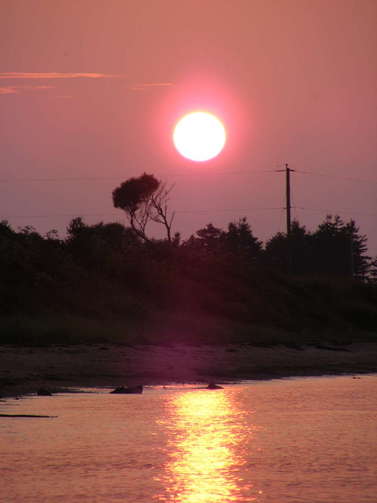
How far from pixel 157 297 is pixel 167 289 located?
1.08 meters

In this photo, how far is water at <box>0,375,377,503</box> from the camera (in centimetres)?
1254

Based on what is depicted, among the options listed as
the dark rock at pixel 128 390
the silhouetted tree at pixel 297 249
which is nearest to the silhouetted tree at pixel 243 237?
the silhouetted tree at pixel 297 249

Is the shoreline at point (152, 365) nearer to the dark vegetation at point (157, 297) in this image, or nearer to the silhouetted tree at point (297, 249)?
the dark vegetation at point (157, 297)

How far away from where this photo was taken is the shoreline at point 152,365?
24828 millimetres

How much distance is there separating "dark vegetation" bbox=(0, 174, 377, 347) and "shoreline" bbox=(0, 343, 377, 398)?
5.19 feet

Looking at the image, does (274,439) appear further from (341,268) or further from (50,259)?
(341,268)

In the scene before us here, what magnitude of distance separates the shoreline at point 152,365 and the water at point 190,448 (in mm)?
2414

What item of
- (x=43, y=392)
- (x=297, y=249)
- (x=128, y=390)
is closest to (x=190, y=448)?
(x=43, y=392)

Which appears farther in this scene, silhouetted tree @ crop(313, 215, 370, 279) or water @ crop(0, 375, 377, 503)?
silhouetted tree @ crop(313, 215, 370, 279)

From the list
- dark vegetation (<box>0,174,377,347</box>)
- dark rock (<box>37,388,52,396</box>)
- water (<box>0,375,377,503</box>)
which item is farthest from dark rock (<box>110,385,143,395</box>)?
dark vegetation (<box>0,174,377,347</box>)

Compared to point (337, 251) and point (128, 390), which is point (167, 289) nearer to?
point (128, 390)

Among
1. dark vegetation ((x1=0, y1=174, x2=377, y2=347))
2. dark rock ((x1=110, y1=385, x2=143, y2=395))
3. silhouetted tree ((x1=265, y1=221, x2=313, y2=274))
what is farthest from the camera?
silhouetted tree ((x1=265, y1=221, x2=313, y2=274))

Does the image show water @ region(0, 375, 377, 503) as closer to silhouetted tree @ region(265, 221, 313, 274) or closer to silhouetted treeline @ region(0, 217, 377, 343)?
silhouetted treeline @ region(0, 217, 377, 343)

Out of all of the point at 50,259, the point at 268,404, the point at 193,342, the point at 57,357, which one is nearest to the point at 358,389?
the point at 268,404
